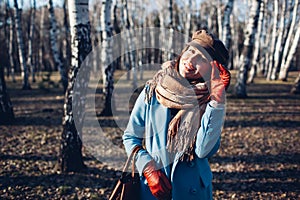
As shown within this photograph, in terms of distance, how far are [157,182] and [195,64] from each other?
2.77 feet

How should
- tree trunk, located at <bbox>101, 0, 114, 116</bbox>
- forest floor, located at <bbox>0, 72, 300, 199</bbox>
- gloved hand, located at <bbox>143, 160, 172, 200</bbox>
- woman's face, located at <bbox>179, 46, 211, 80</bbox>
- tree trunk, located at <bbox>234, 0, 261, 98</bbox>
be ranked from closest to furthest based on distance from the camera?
woman's face, located at <bbox>179, 46, 211, 80</bbox> → gloved hand, located at <bbox>143, 160, 172, 200</bbox> → forest floor, located at <bbox>0, 72, 300, 199</bbox> → tree trunk, located at <bbox>101, 0, 114, 116</bbox> → tree trunk, located at <bbox>234, 0, 261, 98</bbox>

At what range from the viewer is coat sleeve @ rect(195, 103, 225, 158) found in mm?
1783

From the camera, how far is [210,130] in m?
1.83

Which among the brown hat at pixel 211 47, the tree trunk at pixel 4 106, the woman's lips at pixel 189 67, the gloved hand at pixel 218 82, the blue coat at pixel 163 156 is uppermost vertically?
the brown hat at pixel 211 47

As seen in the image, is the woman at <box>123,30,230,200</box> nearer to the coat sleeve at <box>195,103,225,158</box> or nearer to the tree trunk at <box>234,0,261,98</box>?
the coat sleeve at <box>195,103,225,158</box>

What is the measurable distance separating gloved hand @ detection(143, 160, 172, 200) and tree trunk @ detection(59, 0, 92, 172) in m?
3.08

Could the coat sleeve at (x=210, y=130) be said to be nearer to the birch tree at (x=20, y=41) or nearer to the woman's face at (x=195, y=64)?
the woman's face at (x=195, y=64)

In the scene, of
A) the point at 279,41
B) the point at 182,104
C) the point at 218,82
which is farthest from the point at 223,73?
the point at 279,41

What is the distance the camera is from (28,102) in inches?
478

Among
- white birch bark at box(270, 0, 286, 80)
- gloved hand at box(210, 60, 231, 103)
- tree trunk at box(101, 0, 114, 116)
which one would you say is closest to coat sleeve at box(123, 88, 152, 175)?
gloved hand at box(210, 60, 231, 103)

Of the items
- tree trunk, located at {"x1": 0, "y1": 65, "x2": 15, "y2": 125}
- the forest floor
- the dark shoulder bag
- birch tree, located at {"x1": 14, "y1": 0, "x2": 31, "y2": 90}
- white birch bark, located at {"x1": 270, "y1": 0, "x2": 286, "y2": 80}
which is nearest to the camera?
the dark shoulder bag

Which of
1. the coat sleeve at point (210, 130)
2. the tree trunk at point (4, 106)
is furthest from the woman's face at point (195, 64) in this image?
the tree trunk at point (4, 106)

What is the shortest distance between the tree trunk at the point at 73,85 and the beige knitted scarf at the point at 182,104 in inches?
121

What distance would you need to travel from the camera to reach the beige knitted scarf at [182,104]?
1.95 metres
